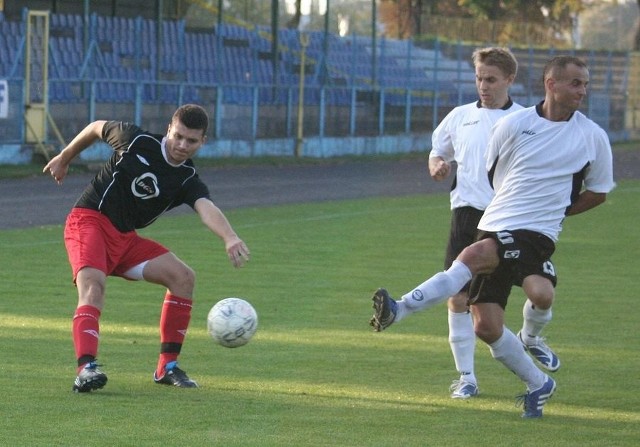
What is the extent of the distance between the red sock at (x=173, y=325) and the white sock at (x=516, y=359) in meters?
1.79

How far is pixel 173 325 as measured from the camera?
7617 mm

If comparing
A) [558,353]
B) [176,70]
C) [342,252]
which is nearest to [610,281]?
[342,252]

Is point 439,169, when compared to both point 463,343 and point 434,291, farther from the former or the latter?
point 434,291

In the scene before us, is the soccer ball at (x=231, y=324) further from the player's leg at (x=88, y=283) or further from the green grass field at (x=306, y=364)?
the player's leg at (x=88, y=283)

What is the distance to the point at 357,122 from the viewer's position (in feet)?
118

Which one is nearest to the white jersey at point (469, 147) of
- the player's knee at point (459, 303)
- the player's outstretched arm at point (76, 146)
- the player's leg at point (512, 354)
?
the player's knee at point (459, 303)

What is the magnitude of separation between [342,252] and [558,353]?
6.37 meters

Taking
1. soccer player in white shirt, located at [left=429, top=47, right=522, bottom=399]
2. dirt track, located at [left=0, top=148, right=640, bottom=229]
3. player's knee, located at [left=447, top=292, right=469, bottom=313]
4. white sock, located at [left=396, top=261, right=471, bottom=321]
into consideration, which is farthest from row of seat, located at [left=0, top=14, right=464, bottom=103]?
white sock, located at [left=396, top=261, right=471, bottom=321]

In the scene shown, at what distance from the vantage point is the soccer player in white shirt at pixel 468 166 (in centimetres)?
765

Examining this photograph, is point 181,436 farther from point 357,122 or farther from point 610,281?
point 357,122

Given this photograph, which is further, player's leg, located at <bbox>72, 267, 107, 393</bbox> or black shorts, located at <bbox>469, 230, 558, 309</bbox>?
player's leg, located at <bbox>72, 267, 107, 393</bbox>

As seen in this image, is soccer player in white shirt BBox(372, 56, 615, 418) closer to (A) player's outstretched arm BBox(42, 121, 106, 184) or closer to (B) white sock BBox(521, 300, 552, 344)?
(B) white sock BBox(521, 300, 552, 344)

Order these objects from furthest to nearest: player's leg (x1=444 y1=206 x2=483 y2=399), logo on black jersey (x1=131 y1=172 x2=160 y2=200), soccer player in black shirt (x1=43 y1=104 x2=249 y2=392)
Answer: player's leg (x1=444 y1=206 x2=483 y2=399), logo on black jersey (x1=131 y1=172 x2=160 y2=200), soccer player in black shirt (x1=43 y1=104 x2=249 y2=392)

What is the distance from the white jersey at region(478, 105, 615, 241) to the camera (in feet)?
22.6
